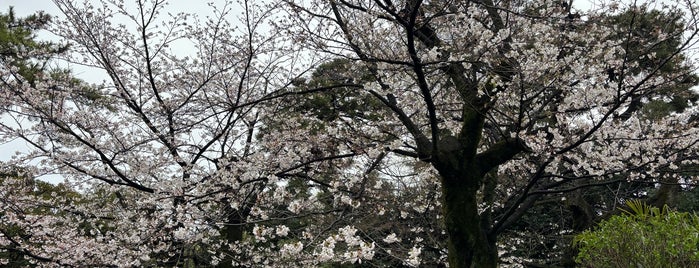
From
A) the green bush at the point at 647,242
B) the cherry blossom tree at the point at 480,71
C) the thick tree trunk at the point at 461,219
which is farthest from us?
the thick tree trunk at the point at 461,219

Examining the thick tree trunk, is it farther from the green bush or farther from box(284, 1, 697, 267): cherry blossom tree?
the green bush

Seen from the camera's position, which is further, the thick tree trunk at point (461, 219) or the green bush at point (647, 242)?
the thick tree trunk at point (461, 219)

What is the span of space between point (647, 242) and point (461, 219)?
163cm

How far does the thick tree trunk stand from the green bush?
108 cm

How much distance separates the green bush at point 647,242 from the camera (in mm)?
3631

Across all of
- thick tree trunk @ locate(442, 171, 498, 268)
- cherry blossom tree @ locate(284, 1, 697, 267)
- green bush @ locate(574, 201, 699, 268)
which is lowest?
green bush @ locate(574, 201, 699, 268)

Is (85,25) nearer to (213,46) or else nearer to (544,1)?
(213,46)

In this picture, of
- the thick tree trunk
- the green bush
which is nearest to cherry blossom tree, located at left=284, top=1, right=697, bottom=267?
the thick tree trunk

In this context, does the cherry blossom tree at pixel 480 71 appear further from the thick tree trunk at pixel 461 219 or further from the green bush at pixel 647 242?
the green bush at pixel 647 242

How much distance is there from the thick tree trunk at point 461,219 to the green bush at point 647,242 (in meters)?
1.08

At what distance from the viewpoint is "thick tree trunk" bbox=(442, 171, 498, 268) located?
4844 mm

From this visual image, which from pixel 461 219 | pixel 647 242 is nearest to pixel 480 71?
pixel 461 219

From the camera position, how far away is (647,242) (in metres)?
3.81

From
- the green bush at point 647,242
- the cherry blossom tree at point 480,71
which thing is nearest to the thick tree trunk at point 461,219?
the cherry blossom tree at point 480,71
